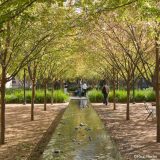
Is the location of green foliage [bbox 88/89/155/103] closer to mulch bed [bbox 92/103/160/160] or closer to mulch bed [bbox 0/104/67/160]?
mulch bed [bbox 92/103/160/160]

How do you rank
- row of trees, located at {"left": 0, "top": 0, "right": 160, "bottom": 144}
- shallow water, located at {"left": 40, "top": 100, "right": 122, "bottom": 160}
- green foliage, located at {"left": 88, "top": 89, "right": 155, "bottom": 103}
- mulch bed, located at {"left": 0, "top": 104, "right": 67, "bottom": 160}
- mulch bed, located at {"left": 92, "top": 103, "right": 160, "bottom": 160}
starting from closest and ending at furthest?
row of trees, located at {"left": 0, "top": 0, "right": 160, "bottom": 144} < shallow water, located at {"left": 40, "top": 100, "right": 122, "bottom": 160} < mulch bed, located at {"left": 92, "top": 103, "right": 160, "bottom": 160} < mulch bed, located at {"left": 0, "top": 104, "right": 67, "bottom": 160} < green foliage, located at {"left": 88, "top": 89, "right": 155, "bottom": 103}

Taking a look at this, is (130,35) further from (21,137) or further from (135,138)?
(21,137)

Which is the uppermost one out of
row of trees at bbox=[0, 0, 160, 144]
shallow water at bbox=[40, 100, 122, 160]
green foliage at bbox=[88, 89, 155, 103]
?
row of trees at bbox=[0, 0, 160, 144]

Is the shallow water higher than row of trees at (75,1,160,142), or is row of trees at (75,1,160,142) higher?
row of trees at (75,1,160,142)

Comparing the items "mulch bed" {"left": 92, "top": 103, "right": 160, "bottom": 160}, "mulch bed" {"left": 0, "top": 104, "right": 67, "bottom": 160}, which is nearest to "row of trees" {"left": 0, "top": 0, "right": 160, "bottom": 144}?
"mulch bed" {"left": 0, "top": 104, "right": 67, "bottom": 160}

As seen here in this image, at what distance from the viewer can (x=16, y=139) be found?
47.4 ft

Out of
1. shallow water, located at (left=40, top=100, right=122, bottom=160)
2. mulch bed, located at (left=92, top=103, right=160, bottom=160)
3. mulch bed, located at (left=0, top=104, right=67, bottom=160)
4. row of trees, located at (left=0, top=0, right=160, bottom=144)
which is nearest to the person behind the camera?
row of trees, located at (left=0, top=0, right=160, bottom=144)

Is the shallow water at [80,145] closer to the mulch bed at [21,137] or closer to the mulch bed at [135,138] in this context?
the mulch bed at [135,138]

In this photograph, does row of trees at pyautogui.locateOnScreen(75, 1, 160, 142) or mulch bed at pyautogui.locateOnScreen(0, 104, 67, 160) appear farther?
mulch bed at pyautogui.locateOnScreen(0, 104, 67, 160)

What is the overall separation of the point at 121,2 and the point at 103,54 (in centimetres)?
1624

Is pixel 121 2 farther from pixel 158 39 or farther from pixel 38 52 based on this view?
pixel 38 52

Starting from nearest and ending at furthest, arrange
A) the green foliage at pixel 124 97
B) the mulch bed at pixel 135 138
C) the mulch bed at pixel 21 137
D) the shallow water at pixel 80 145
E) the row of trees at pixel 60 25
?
1. the row of trees at pixel 60 25
2. the shallow water at pixel 80 145
3. the mulch bed at pixel 135 138
4. the mulch bed at pixel 21 137
5. the green foliage at pixel 124 97

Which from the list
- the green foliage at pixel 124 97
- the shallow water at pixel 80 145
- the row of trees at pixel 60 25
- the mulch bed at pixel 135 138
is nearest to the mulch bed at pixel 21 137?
the shallow water at pixel 80 145

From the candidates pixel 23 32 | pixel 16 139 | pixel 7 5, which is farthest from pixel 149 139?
pixel 7 5
